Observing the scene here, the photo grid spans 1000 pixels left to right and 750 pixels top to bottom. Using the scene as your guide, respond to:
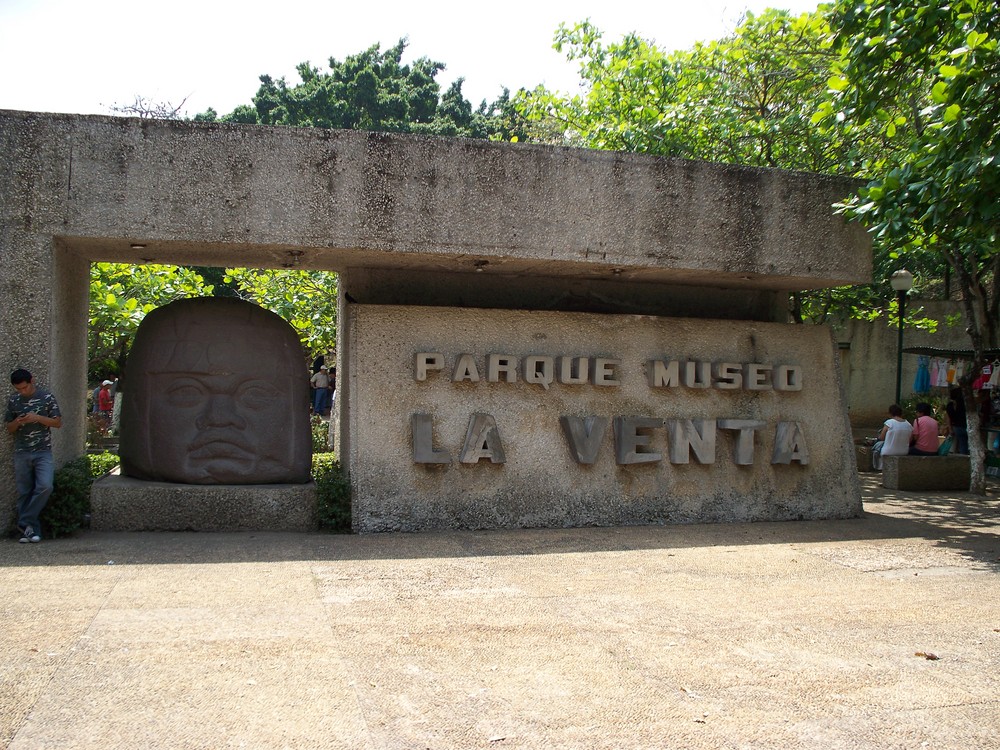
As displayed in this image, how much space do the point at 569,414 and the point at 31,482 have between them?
15.6 feet

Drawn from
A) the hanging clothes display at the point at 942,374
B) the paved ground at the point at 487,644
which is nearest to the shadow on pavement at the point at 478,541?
the paved ground at the point at 487,644

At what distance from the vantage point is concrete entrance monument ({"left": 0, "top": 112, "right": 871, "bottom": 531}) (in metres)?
7.96

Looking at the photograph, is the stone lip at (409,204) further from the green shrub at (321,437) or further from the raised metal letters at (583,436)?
the green shrub at (321,437)

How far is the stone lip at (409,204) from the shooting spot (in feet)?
25.9

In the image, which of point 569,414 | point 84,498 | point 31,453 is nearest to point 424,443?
point 569,414

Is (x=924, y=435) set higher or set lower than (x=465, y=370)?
lower

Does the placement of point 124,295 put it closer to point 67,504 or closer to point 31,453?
point 67,504

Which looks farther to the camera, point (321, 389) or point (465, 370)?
point (321, 389)

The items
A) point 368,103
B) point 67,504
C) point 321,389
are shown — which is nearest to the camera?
point 67,504

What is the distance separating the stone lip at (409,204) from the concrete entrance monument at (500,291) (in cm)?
2

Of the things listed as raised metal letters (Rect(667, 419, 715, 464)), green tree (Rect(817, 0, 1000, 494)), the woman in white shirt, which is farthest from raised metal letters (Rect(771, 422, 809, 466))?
the woman in white shirt

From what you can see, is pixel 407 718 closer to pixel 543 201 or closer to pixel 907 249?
pixel 543 201

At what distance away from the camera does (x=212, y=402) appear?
866 cm

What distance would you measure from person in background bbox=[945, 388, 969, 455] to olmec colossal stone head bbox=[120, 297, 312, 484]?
40.5 feet
